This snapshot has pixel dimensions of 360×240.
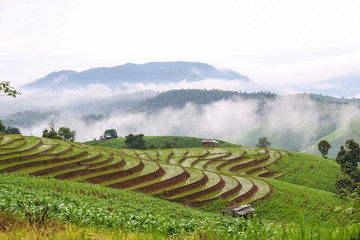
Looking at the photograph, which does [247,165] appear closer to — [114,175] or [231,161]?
[231,161]

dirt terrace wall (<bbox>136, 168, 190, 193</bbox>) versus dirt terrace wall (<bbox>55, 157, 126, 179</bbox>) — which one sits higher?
dirt terrace wall (<bbox>55, 157, 126, 179</bbox>)

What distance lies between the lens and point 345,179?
201 ft

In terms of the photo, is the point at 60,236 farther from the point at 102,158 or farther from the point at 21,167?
the point at 102,158

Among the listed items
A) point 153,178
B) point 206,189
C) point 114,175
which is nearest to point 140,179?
point 153,178

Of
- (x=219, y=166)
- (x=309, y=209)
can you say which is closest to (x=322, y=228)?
(x=309, y=209)

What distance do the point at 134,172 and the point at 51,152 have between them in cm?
1618

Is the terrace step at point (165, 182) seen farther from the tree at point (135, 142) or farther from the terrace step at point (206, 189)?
the tree at point (135, 142)

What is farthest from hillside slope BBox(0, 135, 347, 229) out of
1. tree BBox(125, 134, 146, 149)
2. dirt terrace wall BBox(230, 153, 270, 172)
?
tree BBox(125, 134, 146, 149)

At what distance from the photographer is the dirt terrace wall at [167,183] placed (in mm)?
41219

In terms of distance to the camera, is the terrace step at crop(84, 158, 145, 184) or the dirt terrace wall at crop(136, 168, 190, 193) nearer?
the dirt terrace wall at crop(136, 168, 190, 193)

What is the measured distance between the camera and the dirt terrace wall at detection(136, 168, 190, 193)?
41.2 metres

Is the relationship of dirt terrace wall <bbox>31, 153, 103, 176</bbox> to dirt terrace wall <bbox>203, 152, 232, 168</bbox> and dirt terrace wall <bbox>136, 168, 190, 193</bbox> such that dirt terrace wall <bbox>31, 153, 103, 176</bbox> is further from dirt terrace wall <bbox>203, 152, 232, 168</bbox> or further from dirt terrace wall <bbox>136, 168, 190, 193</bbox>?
dirt terrace wall <bbox>203, 152, 232, 168</bbox>

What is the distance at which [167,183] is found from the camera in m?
44.4

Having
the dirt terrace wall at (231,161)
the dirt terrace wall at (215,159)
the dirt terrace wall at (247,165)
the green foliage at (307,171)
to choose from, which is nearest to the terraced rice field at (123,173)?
the dirt terrace wall at (247,165)
